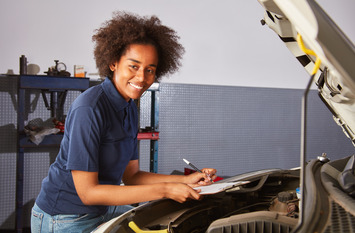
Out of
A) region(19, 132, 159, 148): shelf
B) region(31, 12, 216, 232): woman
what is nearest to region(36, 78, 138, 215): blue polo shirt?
region(31, 12, 216, 232): woman

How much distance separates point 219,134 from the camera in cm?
394

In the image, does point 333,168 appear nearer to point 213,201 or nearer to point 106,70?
point 213,201

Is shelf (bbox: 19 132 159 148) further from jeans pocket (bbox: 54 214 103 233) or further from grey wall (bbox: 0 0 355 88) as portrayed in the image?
jeans pocket (bbox: 54 214 103 233)

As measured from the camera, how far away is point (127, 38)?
4.70 ft

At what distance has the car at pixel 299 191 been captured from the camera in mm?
603

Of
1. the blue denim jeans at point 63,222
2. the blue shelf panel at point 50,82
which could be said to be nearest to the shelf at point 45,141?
the blue shelf panel at point 50,82

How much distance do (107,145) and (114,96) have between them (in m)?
0.22

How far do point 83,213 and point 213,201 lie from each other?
56 cm

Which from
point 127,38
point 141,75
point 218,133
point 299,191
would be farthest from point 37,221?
point 218,133

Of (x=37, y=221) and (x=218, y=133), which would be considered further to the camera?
(x=218, y=133)

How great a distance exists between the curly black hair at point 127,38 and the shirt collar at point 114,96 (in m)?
0.12

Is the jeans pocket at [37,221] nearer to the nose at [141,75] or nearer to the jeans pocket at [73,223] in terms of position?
the jeans pocket at [73,223]

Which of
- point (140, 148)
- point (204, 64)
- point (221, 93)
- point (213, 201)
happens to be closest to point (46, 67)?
point (140, 148)

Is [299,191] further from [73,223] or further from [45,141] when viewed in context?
[45,141]
